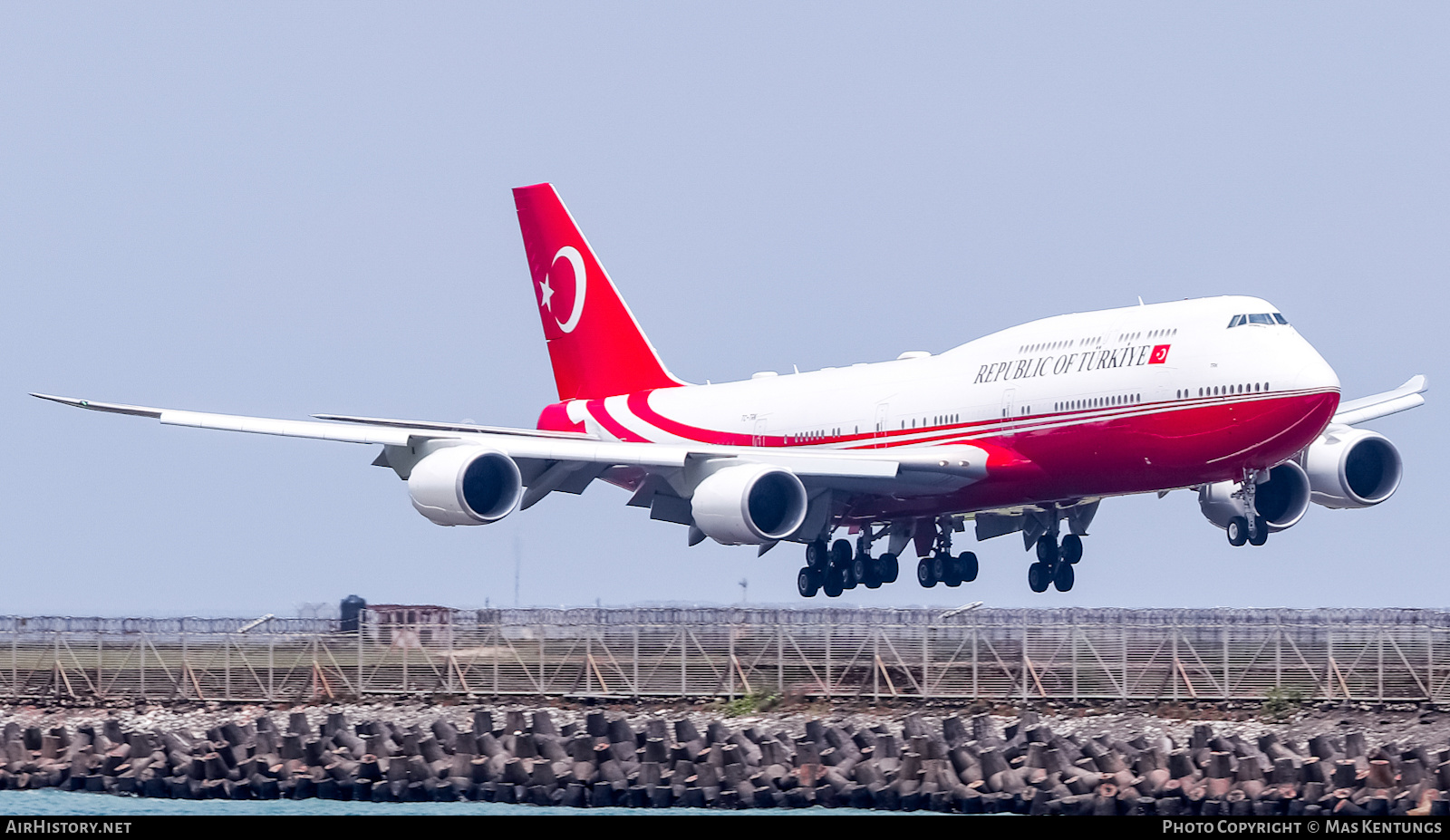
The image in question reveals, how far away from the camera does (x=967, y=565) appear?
5378 cm

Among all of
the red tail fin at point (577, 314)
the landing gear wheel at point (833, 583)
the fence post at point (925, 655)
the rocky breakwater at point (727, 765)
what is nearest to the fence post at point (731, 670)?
the rocky breakwater at point (727, 765)

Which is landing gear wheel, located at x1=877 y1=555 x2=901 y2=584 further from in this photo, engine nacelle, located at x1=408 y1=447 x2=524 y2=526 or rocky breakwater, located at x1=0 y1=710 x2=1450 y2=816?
rocky breakwater, located at x1=0 y1=710 x2=1450 y2=816

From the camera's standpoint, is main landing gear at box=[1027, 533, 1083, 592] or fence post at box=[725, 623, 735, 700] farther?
main landing gear at box=[1027, 533, 1083, 592]

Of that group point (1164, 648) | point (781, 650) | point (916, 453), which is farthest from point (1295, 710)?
point (916, 453)

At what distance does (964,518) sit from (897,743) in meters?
17.2

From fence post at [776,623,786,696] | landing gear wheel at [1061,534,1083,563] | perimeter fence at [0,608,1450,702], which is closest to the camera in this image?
perimeter fence at [0,608,1450,702]

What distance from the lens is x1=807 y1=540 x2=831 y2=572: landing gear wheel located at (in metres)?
52.9

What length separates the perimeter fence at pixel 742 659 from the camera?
126 feet

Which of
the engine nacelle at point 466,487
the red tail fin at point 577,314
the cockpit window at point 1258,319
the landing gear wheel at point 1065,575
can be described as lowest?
the landing gear wheel at point 1065,575

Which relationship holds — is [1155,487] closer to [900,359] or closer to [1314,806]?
[900,359]

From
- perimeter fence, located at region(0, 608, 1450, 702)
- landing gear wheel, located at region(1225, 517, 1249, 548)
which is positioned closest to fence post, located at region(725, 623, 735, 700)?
perimeter fence, located at region(0, 608, 1450, 702)

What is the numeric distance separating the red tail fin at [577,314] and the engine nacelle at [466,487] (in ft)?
40.7

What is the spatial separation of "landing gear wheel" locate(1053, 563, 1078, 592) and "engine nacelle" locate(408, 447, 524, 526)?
44.7ft

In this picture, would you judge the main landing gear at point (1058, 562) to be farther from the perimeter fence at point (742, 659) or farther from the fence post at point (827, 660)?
the fence post at point (827, 660)
